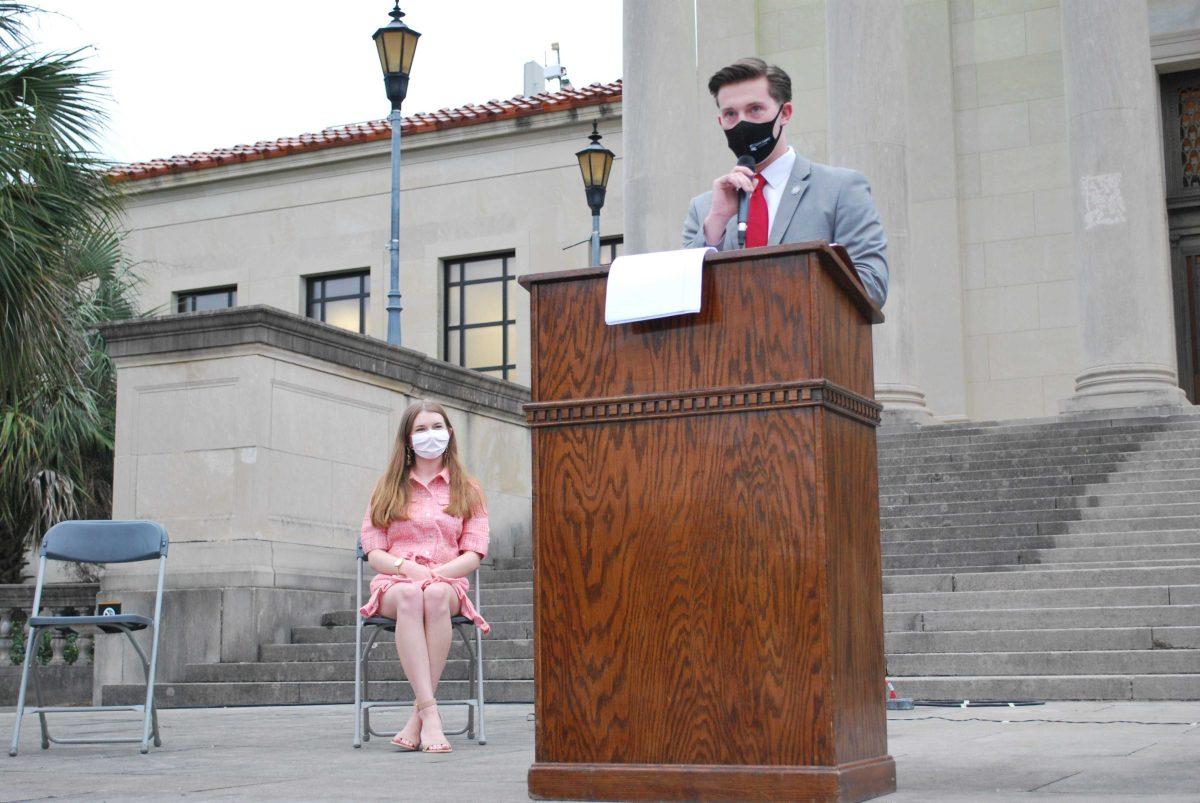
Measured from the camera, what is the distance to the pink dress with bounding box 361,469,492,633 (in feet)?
23.9

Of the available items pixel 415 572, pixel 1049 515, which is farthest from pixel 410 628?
pixel 1049 515

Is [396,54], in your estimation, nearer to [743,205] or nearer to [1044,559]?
[1044,559]

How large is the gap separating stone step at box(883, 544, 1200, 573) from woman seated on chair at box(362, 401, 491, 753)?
609cm

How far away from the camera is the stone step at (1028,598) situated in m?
10.3

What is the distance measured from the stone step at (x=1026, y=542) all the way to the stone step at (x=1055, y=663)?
2642mm

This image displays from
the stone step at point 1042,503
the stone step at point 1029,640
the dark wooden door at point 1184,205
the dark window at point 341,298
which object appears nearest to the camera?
the stone step at point 1029,640

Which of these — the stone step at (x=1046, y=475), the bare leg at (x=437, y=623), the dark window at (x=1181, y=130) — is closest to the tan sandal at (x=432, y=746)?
the bare leg at (x=437, y=623)

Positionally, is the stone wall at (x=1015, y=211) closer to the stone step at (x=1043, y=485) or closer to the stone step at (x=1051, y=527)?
the stone step at (x=1043, y=485)

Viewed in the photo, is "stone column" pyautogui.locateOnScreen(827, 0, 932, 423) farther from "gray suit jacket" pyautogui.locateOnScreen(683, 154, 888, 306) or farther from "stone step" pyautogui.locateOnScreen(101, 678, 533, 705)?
"gray suit jacket" pyautogui.locateOnScreen(683, 154, 888, 306)

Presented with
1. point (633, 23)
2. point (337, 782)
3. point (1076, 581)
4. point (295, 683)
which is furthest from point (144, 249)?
point (337, 782)

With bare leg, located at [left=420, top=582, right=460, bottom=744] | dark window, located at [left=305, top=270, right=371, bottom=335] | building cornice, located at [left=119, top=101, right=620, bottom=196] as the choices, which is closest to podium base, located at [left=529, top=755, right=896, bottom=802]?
bare leg, located at [left=420, top=582, right=460, bottom=744]

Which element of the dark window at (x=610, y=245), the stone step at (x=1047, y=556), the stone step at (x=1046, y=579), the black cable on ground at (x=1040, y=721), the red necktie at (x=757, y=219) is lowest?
the black cable on ground at (x=1040, y=721)

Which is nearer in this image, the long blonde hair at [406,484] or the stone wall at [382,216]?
the long blonde hair at [406,484]

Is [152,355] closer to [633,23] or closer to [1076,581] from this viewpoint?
[1076,581]
